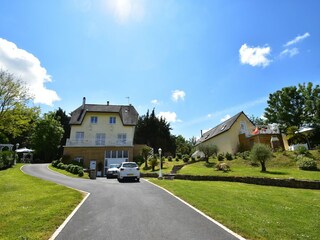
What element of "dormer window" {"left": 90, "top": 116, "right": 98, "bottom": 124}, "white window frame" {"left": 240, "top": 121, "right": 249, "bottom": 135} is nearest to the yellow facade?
"dormer window" {"left": 90, "top": 116, "right": 98, "bottom": 124}

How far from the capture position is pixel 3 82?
29.8 metres

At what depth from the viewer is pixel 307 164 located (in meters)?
24.2

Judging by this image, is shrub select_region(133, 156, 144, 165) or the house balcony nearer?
shrub select_region(133, 156, 144, 165)

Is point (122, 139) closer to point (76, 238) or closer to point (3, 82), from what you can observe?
point (3, 82)

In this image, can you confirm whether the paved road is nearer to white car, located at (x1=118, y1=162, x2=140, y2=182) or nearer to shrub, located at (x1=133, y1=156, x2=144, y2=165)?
white car, located at (x1=118, y1=162, x2=140, y2=182)

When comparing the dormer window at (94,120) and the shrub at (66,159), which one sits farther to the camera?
the dormer window at (94,120)

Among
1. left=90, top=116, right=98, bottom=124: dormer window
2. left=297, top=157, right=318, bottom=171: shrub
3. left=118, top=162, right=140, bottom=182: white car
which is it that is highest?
left=90, top=116, right=98, bottom=124: dormer window

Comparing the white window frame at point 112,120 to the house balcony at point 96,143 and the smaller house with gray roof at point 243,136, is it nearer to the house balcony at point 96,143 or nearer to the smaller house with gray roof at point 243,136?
the house balcony at point 96,143

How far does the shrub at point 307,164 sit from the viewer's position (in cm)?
2378

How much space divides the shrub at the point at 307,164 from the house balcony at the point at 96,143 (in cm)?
2661

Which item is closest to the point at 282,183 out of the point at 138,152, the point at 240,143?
the point at 240,143

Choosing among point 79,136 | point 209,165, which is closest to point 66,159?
point 79,136

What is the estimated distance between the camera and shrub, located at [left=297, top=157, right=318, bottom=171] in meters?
23.8

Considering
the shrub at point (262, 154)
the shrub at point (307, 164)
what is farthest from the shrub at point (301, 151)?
the shrub at point (262, 154)
